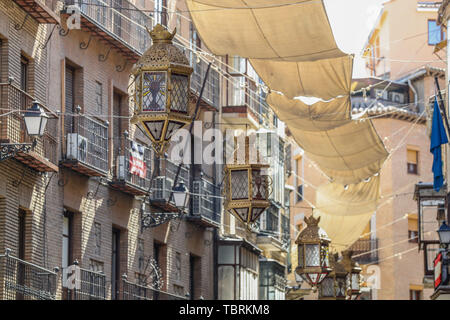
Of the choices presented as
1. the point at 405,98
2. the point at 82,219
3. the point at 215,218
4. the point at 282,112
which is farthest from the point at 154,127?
the point at 405,98

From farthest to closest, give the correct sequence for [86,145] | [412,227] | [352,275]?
[412,227] < [352,275] < [86,145]

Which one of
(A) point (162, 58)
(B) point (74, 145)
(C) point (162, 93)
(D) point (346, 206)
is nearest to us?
(C) point (162, 93)

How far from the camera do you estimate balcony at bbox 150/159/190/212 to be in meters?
29.0

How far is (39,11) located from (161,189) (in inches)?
314

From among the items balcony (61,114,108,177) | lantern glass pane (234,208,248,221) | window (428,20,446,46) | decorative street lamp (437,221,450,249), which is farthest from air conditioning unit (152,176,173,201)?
window (428,20,446,46)

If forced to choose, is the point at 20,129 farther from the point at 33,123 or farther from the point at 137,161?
the point at 137,161

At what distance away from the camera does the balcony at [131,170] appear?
2647 cm

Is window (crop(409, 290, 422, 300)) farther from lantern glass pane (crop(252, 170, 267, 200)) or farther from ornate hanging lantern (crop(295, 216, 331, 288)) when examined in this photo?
lantern glass pane (crop(252, 170, 267, 200))

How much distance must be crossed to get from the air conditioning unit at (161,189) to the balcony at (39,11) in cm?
706

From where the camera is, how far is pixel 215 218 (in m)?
34.1

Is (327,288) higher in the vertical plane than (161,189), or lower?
lower

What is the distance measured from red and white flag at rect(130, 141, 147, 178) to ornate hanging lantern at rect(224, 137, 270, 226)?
18.8ft

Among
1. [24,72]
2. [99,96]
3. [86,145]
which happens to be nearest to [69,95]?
[86,145]

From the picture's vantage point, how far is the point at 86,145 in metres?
24.5
